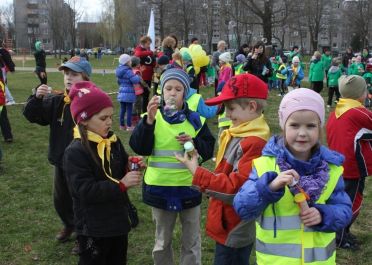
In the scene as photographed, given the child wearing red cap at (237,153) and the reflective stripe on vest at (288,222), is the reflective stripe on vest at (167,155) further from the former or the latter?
the reflective stripe on vest at (288,222)

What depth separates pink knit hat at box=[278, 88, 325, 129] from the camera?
2.24m

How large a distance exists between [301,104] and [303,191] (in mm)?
452

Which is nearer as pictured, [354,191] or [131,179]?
[131,179]

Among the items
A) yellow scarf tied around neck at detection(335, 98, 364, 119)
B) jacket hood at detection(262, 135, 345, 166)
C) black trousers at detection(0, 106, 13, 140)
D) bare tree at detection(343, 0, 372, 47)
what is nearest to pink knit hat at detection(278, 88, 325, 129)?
jacket hood at detection(262, 135, 345, 166)

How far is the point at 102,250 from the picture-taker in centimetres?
307

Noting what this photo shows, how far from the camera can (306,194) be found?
2.19 metres

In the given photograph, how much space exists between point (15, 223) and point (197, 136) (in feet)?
8.99

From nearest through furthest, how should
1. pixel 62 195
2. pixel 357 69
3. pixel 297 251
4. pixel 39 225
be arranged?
1. pixel 297 251
2. pixel 62 195
3. pixel 39 225
4. pixel 357 69

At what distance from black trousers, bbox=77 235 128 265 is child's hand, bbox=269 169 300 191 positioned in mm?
1476

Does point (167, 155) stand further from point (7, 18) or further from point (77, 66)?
point (7, 18)

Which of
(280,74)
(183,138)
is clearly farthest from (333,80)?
(183,138)

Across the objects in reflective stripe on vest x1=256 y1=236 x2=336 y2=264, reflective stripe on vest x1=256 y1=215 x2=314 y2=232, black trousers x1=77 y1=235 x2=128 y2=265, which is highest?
reflective stripe on vest x1=256 y1=215 x2=314 y2=232

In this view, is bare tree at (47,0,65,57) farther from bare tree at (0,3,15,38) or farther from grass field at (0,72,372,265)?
grass field at (0,72,372,265)

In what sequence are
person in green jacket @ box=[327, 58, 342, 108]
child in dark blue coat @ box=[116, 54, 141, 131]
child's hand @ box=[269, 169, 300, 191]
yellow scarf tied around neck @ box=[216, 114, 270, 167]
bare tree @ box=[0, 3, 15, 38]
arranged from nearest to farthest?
child's hand @ box=[269, 169, 300, 191], yellow scarf tied around neck @ box=[216, 114, 270, 167], child in dark blue coat @ box=[116, 54, 141, 131], person in green jacket @ box=[327, 58, 342, 108], bare tree @ box=[0, 3, 15, 38]
